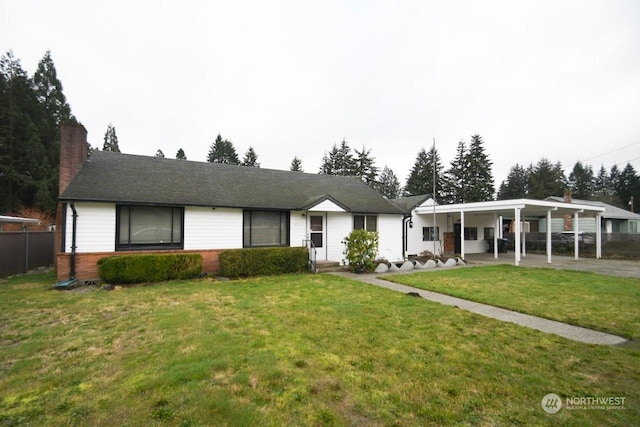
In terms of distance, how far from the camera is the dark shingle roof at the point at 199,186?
1038 cm

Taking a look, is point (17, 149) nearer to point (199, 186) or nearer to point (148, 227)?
point (199, 186)

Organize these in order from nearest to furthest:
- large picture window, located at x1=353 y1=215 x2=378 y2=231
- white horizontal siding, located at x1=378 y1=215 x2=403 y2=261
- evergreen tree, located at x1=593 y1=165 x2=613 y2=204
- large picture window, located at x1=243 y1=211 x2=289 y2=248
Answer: large picture window, located at x1=243 y1=211 x2=289 y2=248 < large picture window, located at x1=353 y1=215 x2=378 y2=231 < white horizontal siding, located at x1=378 y1=215 x2=403 y2=261 < evergreen tree, located at x1=593 y1=165 x2=613 y2=204

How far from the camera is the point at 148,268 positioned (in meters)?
9.62

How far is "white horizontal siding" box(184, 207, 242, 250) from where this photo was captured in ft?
36.8

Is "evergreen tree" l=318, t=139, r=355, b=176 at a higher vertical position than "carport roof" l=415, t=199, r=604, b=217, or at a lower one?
higher

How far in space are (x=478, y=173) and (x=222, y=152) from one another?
4266 cm

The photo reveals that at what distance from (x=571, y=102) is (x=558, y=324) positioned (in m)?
17.4

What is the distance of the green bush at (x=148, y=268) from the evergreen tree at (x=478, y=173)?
40.9m

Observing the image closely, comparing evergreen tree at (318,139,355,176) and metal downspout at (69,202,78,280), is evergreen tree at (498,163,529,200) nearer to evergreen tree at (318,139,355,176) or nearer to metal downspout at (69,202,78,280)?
evergreen tree at (318,139,355,176)

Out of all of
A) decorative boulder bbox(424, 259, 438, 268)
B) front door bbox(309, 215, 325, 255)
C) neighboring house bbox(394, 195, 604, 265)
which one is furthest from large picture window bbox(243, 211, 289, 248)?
neighboring house bbox(394, 195, 604, 265)

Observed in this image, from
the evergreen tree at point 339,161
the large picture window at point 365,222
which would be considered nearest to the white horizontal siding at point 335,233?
the large picture window at point 365,222

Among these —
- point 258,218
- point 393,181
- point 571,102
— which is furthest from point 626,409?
point 393,181

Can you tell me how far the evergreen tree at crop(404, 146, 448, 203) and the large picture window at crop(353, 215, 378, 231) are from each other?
28.9 meters

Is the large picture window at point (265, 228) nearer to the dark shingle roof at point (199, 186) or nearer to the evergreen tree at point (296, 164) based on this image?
the dark shingle roof at point (199, 186)
